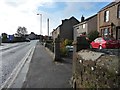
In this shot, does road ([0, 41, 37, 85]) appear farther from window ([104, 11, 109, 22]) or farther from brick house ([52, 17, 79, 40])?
brick house ([52, 17, 79, 40])

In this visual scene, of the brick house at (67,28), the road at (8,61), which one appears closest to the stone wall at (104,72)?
the road at (8,61)

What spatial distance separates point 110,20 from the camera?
113ft

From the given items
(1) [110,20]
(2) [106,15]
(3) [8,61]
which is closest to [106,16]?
(2) [106,15]

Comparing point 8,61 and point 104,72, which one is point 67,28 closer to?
point 8,61

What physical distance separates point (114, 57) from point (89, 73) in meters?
1.25

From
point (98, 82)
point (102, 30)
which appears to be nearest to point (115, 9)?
point (102, 30)

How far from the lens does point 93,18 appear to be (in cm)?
4884

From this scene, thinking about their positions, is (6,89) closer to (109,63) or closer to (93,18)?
(109,63)

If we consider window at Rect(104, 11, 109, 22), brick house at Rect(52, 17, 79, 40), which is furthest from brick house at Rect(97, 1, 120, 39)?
brick house at Rect(52, 17, 79, 40)

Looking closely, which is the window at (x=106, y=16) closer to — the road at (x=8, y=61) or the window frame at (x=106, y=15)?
the window frame at (x=106, y=15)

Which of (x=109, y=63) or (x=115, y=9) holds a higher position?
(x=115, y=9)

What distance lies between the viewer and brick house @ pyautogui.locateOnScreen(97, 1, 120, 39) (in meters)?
32.5

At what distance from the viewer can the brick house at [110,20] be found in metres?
32.5

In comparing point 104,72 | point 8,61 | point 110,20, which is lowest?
point 8,61
